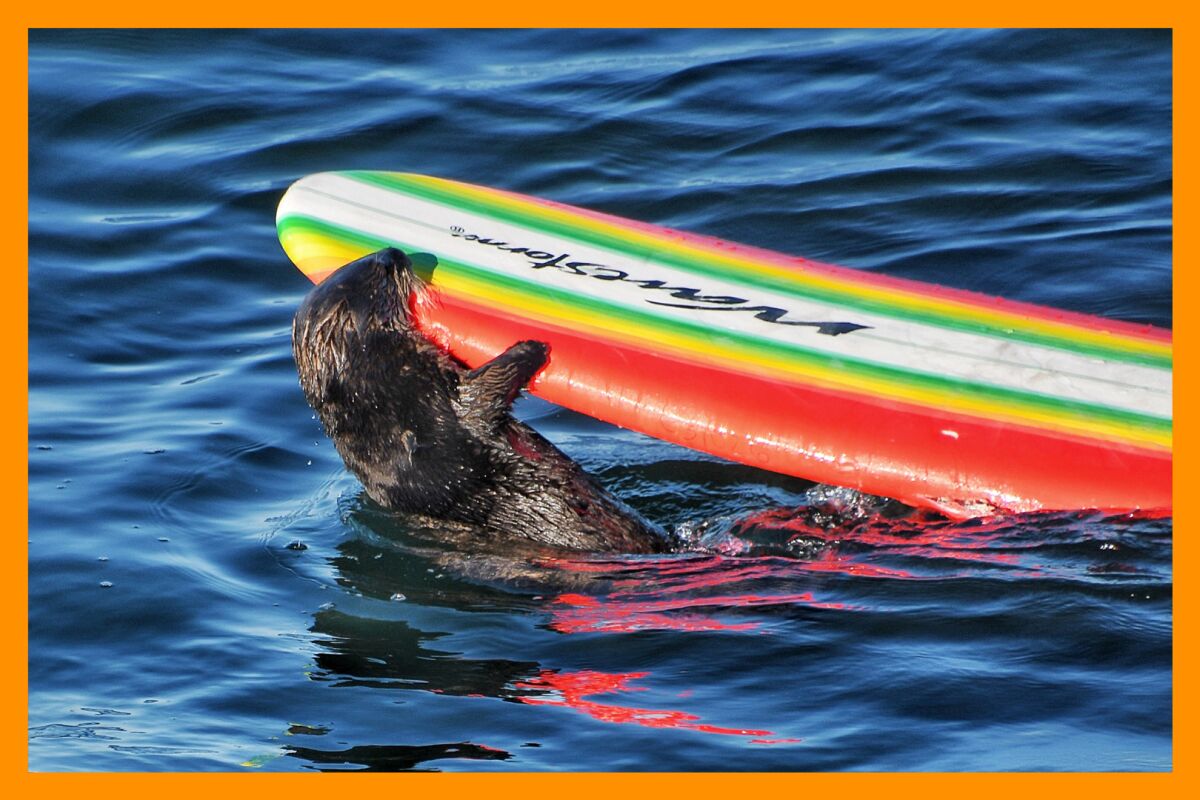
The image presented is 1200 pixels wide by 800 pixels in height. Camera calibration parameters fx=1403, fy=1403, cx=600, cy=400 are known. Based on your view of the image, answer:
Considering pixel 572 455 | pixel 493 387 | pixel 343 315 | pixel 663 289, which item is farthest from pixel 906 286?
pixel 343 315

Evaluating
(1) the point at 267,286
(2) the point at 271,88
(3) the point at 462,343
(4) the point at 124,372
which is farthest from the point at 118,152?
(3) the point at 462,343

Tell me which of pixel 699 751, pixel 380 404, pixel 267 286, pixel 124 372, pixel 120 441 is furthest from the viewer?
pixel 267 286

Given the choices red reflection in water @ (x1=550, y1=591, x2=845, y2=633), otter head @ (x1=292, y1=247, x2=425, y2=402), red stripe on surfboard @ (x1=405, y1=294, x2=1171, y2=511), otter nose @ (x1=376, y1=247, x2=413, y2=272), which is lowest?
red reflection in water @ (x1=550, y1=591, x2=845, y2=633)

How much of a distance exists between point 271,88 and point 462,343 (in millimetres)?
6071

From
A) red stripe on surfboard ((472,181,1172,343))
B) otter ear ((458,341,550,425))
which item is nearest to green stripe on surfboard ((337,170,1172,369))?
red stripe on surfboard ((472,181,1172,343))

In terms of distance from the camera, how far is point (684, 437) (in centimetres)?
607

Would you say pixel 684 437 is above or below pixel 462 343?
below

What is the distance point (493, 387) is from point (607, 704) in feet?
5.11

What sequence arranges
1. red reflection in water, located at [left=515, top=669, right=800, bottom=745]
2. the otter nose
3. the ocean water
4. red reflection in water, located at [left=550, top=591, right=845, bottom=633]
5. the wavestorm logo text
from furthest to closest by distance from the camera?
the wavestorm logo text → the otter nose → red reflection in water, located at [left=550, top=591, right=845, bottom=633] → the ocean water → red reflection in water, located at [left=515, top=669, right=800, bottom=745]

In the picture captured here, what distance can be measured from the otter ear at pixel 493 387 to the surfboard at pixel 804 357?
284 millimetres

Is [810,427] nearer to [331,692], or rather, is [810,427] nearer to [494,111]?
[331,692]

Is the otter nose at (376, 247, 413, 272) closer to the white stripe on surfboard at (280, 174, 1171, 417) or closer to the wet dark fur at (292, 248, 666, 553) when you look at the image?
the wet dark fur at (292, 248, 666, 553)

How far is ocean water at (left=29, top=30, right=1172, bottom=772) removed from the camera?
4.74m

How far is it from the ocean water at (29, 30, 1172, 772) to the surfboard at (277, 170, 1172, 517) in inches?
10.3
